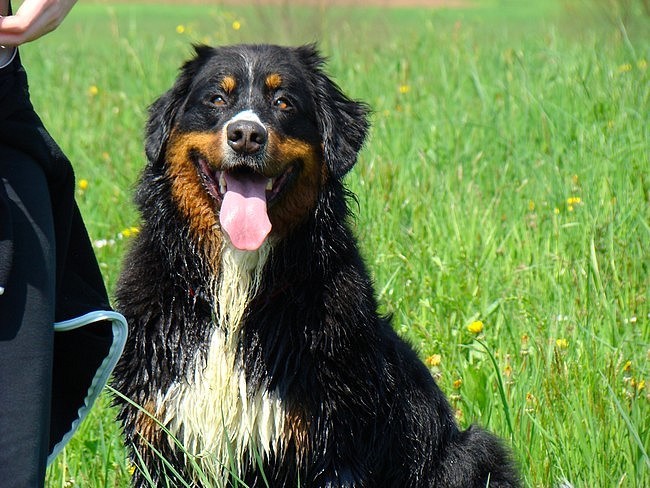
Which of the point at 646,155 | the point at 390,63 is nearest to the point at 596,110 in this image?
the point at 646,155

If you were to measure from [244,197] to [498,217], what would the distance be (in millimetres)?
2055

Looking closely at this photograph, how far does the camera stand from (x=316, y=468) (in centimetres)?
336

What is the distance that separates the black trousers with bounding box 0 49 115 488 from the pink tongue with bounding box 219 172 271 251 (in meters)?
0.89

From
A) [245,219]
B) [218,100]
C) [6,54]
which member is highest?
[6,54]

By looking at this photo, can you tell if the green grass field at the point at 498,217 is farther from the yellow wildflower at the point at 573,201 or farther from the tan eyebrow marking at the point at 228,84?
the tan eyebrow marking at the point at 228,84

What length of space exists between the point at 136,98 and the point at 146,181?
13.0 feet

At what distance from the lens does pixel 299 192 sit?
3.38 meters

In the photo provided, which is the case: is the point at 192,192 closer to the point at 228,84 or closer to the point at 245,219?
the point at 245,219

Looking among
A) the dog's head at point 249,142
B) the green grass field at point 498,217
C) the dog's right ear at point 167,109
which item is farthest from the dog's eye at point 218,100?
the green grass field at point 498,217

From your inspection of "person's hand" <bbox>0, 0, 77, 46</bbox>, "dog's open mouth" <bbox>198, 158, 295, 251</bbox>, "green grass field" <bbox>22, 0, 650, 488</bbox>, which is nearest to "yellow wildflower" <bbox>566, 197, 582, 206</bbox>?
"green grass field" <bbox>22, 0, 650, 488</bbox>

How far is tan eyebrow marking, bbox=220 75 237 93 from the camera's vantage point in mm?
3404

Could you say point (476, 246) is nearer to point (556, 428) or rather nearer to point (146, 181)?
point (556, 428)

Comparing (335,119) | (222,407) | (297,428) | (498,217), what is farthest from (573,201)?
(222,407)

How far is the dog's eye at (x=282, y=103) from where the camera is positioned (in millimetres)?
3430
